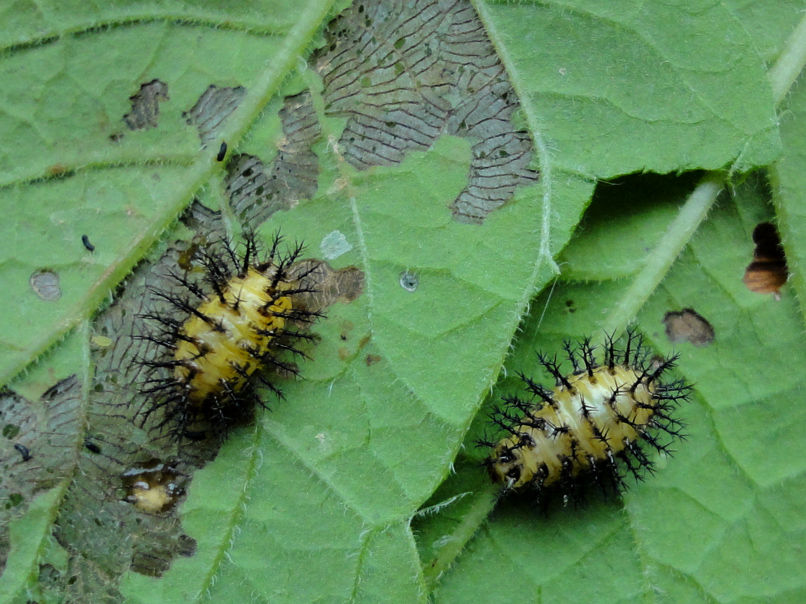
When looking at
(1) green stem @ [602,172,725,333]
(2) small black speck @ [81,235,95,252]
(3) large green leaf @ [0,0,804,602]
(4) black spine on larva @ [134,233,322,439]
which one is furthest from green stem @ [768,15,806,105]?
(2) small black speck @ [81,235,95,252]

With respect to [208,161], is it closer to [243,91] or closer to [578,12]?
[243,91]

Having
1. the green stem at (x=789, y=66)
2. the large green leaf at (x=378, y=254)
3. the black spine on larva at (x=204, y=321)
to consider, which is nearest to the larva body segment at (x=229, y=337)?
the black spine on larva at (x=204, y=321)

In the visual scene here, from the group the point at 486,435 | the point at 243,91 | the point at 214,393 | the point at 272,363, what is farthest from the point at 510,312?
the point at 243,91

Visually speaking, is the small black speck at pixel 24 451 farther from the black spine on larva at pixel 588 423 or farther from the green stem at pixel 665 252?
the green stem at pixel 665 252

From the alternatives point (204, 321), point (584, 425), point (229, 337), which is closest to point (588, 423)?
point (584, 425)

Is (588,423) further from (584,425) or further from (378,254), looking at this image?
(378,254)

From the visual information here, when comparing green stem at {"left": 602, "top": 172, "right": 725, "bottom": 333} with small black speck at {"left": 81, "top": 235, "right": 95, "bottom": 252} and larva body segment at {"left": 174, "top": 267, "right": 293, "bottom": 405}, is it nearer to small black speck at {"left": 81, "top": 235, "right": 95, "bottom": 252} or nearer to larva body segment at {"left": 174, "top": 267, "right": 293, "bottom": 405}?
larva body segment at {"left": 174, "top": 267, "right": 293, "bottom": 405}
